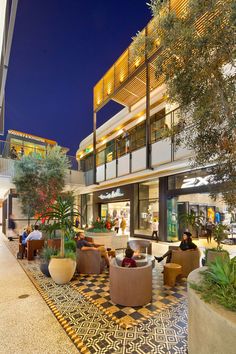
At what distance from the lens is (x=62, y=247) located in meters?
4.97

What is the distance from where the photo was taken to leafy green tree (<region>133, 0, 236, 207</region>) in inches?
99.3

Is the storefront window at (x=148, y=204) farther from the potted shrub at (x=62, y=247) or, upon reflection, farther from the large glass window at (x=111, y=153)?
the potted shrub at (x=62, y=247)

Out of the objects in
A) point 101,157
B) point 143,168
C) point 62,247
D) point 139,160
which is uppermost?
point 101,157

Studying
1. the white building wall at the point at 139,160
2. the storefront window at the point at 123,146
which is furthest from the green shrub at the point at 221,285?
the storefront window at the point at 123,146

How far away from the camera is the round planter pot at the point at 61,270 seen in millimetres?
4629

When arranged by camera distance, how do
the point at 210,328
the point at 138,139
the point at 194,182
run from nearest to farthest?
the point at 210,328 < the point at 194,182 < the point at 138,139

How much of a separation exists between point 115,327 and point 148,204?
974cm

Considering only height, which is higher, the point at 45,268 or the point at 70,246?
the point at 70,246

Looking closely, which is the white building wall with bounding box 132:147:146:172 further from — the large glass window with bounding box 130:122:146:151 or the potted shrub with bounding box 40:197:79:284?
the potted shrub with bounding box 40:197:79:284

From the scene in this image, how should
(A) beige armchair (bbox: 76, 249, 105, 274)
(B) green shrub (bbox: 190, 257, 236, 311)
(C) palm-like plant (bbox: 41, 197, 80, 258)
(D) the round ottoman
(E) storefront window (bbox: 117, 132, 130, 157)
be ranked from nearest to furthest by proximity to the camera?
(B) green shrub (bbox: 190, 257, 236, 311) → (D) the round ottoman → (C) palm-like plant (bbox: 41, 197, 80, 258) → (A) beige armchair (bbox: 76, 249, 105, 274) → (E) storefront window (bbox: 117, 132, 130, 157)

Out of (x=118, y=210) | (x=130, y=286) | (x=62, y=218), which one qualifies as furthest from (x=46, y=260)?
(x=118, y=210)

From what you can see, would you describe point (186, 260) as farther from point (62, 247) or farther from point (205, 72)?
point (205, 72)

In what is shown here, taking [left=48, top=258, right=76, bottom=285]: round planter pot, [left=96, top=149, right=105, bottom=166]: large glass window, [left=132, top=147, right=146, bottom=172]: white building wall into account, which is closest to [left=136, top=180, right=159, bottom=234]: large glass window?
[left=132, top=147, right=146, bottom=172]: white building wall

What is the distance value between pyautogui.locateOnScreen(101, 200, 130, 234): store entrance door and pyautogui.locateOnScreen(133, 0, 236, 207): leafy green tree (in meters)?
10.8
